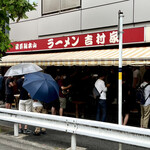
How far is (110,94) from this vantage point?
10070 millimetres

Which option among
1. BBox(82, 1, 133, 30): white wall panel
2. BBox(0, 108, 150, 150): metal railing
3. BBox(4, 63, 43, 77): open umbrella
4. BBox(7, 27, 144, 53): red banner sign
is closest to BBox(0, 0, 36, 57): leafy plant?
BBox(4, 63, 43, 77): open umbrella

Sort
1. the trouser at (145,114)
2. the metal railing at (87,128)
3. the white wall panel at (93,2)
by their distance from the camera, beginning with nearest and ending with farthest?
the metal railing at (87,128)
the trouser at (145,114)
the white wall panel at (93,2)

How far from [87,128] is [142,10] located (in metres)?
5.82

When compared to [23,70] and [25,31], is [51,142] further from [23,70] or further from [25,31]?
[25,31]

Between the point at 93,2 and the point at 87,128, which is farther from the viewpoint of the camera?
the point at 93,2

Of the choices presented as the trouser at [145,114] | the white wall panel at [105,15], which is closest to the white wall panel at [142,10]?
the white wall panel at [105,15]

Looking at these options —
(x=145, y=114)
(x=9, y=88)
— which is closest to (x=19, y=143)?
(x=145, y=114)

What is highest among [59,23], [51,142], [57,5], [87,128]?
[57,5]

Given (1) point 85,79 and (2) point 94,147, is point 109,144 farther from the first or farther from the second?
(1) point 85,79

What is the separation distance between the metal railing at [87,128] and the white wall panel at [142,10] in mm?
5531

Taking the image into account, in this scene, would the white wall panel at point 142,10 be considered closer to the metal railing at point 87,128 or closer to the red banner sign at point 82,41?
the red banner sign at point 82,41

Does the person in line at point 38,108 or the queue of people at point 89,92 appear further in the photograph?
the queue of people at point 89,92

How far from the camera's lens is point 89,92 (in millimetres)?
9883

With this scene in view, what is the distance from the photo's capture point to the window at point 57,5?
10.9m
